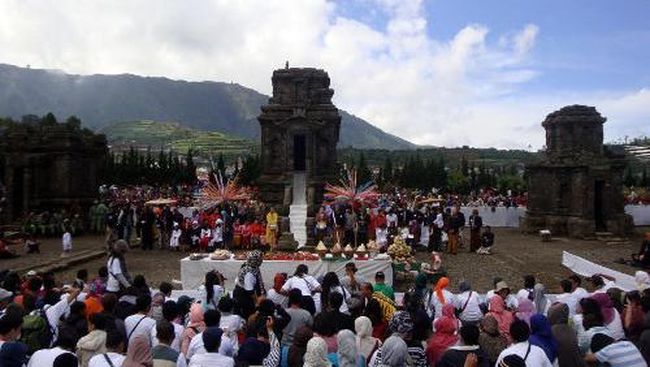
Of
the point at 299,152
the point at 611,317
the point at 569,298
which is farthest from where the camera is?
the point at 299,152

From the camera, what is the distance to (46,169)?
36.7m

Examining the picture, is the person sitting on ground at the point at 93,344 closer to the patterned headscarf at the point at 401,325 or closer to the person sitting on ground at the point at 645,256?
the patterned headscarf at the point at 401,325

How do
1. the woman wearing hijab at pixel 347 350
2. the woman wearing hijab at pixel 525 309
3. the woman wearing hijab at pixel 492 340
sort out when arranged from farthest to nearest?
the woman wearing hijab at pixel 525 309
the woman wearing hijab at pixel 492 340
the woman wearing hijab at pixel 347 350

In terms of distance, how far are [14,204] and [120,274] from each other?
87.3 ft

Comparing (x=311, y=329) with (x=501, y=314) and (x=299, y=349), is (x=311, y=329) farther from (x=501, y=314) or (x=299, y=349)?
(x=501, y=314)

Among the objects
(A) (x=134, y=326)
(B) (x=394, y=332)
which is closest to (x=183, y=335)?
(A) (x=134, y=326)

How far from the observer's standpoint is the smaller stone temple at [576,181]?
35.8m

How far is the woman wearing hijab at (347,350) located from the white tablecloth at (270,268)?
10.0 m

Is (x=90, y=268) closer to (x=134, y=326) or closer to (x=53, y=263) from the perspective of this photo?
(x=53, y=263)

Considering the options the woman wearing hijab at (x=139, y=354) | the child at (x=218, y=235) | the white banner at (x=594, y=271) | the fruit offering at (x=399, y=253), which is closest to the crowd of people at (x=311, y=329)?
the woman wearing hijab at (x=139, y=354)

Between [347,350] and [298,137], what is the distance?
32.8 m

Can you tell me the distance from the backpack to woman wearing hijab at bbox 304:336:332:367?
3.86 metres

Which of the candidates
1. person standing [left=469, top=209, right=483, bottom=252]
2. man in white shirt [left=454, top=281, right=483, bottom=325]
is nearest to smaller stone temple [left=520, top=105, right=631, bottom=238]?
person standing [left=469, top=209, right=483, bottom=252]

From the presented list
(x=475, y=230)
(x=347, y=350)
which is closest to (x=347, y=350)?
(x=347, y=350)
